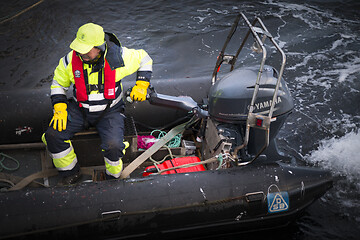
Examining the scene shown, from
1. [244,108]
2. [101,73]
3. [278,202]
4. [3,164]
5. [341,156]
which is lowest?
[341,156]

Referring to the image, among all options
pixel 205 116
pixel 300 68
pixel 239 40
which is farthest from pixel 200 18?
pixel 205 116

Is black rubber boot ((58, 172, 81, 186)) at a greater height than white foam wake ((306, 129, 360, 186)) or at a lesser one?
greater

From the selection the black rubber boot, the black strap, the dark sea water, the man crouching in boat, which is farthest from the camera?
the dark sea water

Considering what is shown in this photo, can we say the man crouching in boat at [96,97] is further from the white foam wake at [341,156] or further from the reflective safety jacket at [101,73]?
the white foam wake at [341,156]

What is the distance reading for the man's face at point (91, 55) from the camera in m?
2.65

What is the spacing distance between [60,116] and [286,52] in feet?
11.9

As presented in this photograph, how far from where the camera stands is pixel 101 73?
9.11 ft

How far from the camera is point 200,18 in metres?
6.32

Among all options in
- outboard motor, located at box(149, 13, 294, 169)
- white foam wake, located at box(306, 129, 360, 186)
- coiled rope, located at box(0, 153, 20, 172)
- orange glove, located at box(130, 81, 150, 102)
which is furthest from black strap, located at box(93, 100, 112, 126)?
white foam wake, located at box(306, 129, 360, 186)

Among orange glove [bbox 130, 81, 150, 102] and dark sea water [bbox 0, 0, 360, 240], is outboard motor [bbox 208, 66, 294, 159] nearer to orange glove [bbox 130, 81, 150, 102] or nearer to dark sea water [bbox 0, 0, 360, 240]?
orange glove [bbox 130, 81, 150, 102]

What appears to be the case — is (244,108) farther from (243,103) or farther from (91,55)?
(91,55)

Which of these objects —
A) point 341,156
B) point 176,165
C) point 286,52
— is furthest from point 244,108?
point 286,52

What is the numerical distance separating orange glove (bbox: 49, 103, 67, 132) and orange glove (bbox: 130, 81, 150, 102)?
50cm

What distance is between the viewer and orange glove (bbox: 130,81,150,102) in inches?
113
